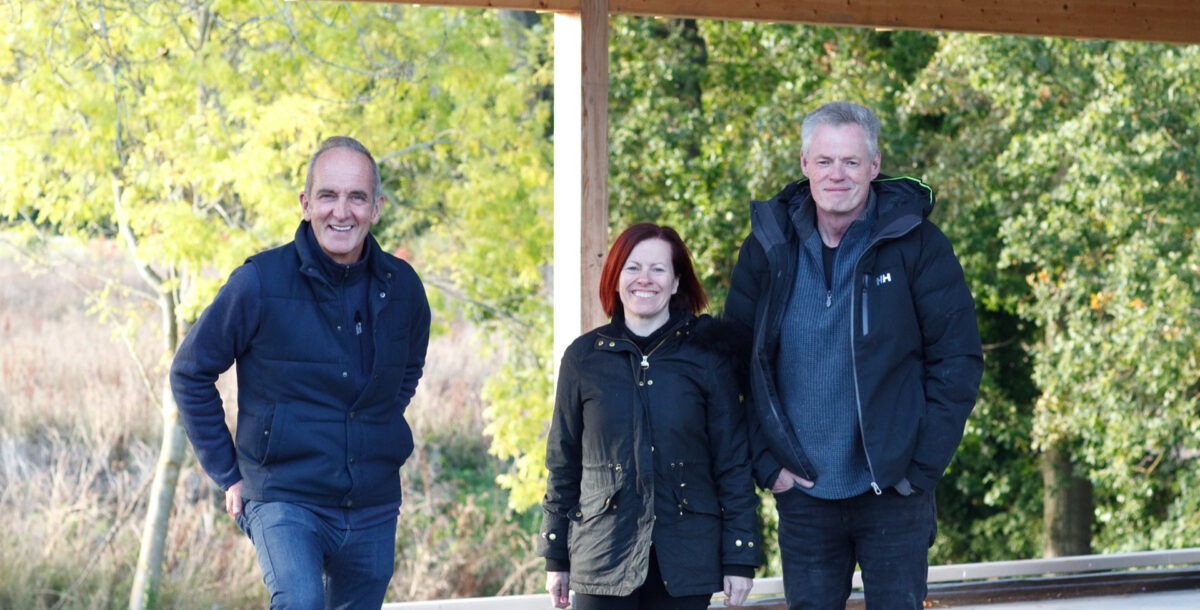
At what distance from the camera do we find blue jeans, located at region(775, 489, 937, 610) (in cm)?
292

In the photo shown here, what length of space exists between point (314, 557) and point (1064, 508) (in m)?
9.42

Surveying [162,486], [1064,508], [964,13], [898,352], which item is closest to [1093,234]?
[1064,508]

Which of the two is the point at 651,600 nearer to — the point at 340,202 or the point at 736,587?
the point at 736,587

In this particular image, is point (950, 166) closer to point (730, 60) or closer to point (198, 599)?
point (730, 60)

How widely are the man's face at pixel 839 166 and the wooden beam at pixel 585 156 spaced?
4.73 ft

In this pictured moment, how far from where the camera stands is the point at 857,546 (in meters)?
2.98

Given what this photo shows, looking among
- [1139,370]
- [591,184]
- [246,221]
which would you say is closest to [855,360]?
[591,184]

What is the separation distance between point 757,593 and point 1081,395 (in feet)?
16.4

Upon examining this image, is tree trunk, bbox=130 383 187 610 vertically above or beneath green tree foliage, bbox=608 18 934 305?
beneath

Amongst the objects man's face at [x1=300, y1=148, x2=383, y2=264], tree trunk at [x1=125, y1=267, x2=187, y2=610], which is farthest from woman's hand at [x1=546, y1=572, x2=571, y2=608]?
tree trunk at [x1=125, y1=267, x2=187, y2=610]

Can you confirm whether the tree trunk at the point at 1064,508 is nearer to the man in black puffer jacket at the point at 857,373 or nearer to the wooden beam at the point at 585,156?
the wooden beam at the point at 585,156

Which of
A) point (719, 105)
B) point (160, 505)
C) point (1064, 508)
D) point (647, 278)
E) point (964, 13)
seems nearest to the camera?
point (647, 278)

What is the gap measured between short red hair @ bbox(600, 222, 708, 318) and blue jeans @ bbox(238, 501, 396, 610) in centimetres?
64

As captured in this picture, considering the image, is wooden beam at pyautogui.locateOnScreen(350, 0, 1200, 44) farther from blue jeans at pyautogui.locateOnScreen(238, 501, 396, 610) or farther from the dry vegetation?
the dry vegetation
